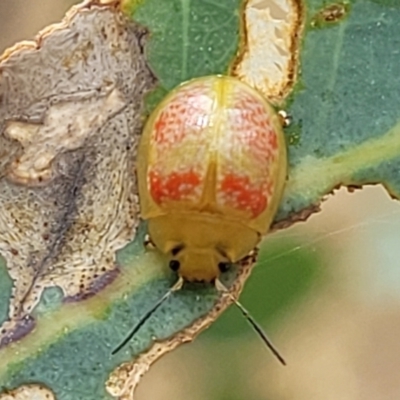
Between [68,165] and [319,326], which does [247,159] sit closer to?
[68,165]

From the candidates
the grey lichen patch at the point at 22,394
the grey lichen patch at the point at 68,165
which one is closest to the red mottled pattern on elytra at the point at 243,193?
the grey lichen patch at the point at 68,165

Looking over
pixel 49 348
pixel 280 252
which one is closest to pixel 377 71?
pixel 280 252

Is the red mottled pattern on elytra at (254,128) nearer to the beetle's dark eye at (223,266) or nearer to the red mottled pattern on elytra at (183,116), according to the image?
the red mottled pattern on elytra at (183,116)

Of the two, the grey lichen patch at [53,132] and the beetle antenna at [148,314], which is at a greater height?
the grey lichen patch at [53,132]

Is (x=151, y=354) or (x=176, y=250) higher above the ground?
(x=176, y=250)

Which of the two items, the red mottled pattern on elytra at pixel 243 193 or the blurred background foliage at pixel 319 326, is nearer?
the red mottled pattern on elytra at pixel 243 193

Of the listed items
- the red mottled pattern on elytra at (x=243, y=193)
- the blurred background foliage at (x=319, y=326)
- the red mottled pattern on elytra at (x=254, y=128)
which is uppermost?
the red mottled pattern on elytra at (x=254, y=128)

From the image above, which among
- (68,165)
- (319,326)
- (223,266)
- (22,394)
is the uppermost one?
(68,165)

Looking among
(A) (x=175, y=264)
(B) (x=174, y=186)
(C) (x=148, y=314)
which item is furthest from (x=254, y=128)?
(C) (x=148, y=314)
